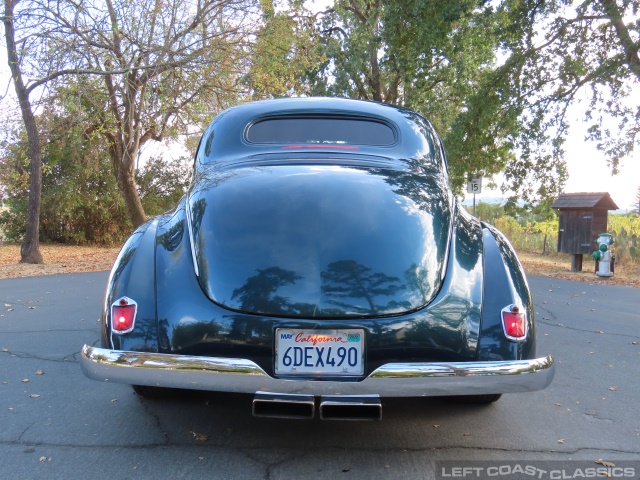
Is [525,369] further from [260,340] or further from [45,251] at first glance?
[45,251]

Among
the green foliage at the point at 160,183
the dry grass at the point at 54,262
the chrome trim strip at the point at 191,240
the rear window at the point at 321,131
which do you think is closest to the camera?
the chrome trim strip at the point at 191,240

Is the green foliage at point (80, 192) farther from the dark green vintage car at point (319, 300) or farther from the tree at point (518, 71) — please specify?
the dark green vintage car at point (319, 300)

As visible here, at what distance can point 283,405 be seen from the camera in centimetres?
253

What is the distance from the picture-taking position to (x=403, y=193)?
3225 mm

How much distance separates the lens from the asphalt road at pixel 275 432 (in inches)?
108

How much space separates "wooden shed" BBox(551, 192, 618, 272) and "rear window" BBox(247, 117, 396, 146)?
11527 mm

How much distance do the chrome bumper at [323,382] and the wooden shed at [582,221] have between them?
12.6 meters

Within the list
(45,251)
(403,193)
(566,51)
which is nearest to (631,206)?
(566,51)

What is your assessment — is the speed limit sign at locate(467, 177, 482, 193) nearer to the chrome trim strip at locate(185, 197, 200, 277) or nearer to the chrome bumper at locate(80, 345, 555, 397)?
the chrome trim strip at locate(185, 197, 200, 277)

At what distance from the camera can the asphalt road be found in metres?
2.75

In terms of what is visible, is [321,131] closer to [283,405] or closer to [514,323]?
[514,323]

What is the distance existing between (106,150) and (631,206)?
57.7 meters

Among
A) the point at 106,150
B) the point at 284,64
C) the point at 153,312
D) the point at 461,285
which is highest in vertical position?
the point at 284,64

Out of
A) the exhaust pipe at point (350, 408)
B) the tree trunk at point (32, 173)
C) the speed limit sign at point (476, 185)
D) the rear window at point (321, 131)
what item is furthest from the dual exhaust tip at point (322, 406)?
the speed limit sign at point (476, 185)
